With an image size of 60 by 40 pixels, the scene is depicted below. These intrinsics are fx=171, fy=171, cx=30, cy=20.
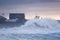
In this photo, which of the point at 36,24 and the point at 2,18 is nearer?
the point at 36,24

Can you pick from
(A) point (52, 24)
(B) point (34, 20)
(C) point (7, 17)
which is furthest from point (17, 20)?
(A) point (52, 24)

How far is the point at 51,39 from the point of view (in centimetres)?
96

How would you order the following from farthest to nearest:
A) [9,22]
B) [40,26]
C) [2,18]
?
[2,18] < [9,22] < [40,26]

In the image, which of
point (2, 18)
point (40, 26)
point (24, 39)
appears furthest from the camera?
point (2, 18)

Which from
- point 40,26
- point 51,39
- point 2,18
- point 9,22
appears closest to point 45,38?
Result: point 51,39

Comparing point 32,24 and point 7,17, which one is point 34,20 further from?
point 7,17

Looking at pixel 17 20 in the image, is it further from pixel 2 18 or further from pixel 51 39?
pixel 51 39

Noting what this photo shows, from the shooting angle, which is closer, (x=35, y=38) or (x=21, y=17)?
(x=35, y=38)

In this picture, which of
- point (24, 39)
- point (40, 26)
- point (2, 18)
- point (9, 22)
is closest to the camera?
point (24, 39)

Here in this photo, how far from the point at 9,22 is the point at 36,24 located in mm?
355

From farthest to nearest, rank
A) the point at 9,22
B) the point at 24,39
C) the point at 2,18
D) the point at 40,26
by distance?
the point at 2,18
the point at 9,22
the point at 40,26
the point at 24,39

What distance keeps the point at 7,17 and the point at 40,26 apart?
559mm

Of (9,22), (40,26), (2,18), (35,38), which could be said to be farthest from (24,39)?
(2,18)

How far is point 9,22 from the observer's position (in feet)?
5.65
